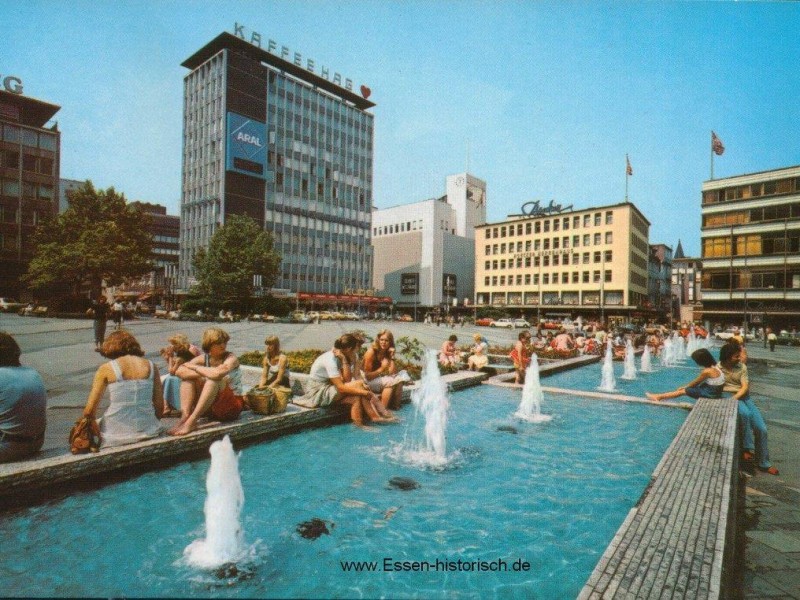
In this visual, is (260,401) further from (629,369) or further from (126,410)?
(629,369)

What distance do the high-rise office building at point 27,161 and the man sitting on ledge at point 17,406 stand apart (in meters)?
37.3

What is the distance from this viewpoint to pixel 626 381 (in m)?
15.3

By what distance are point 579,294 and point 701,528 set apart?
79536 mm

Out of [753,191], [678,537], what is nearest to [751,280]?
[753,191]

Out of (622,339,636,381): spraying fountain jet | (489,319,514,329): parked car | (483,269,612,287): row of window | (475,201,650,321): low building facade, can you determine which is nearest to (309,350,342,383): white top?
(622,339,636,381): spraying fountain jet

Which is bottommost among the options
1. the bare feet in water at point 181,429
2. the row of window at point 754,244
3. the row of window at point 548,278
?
the bare feet in water at point 181,429

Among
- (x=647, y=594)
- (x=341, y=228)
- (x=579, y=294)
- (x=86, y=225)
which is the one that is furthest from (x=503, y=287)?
(x=647, y=594)

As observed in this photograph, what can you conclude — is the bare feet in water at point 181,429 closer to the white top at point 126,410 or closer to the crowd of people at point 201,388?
the crowd of people at point 201,388

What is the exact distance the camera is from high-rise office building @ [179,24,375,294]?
74.7 m

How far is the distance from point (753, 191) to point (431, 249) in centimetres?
5856

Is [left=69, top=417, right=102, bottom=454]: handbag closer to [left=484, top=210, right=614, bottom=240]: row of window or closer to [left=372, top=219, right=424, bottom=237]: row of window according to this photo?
[left=484, top=210, right=614, bottom=240]: row of window

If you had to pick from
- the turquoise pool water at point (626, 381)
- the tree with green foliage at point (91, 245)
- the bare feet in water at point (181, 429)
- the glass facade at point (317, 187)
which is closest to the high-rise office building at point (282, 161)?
the glass facade at point (317, 187)

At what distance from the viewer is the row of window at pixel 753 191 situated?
54469 millimetres

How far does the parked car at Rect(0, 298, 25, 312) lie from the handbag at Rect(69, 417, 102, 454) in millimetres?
28598
